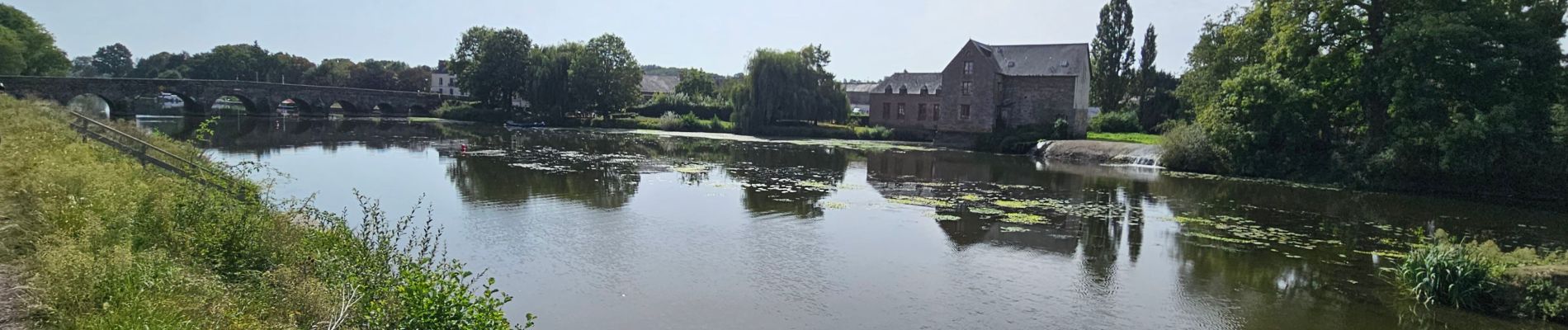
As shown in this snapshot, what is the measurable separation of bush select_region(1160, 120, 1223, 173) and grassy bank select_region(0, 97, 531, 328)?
28124 millimetres

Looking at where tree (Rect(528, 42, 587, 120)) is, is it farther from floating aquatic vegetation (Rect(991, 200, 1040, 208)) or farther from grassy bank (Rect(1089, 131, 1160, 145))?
floating aquatic vegetation (Rect(991, 200, 1040, 208))

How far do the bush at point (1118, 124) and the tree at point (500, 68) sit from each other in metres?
40.2

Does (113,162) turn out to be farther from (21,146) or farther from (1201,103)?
(1201,103)

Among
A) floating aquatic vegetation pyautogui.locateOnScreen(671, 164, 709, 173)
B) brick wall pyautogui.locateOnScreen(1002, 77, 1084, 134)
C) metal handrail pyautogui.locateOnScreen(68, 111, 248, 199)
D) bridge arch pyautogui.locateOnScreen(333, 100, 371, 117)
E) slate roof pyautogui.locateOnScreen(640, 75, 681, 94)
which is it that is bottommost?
floating aquatic vegetation pyautogui.locateOnScreen(671, 164, 709, 173)

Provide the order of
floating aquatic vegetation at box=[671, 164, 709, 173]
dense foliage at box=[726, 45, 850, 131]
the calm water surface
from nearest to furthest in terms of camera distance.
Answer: the calm water surface
floating aquatic vegetation at box=[671, 164, 709, 173]
dense foliage at box=[726, 45, 850, 131]

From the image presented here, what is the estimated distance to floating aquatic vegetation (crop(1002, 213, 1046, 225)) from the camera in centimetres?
1836

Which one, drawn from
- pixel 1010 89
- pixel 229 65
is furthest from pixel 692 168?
pixel 229 65

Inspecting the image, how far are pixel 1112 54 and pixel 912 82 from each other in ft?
42.5

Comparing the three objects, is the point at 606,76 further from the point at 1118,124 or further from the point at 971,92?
the point at 1118,124

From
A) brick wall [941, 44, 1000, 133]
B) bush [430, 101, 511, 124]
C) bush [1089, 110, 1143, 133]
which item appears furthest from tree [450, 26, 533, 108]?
bush [1089, 110, 1143, 133]

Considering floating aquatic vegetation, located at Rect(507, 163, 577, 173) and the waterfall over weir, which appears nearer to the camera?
floating aquatic vegetation, located at Rect(507, 163, 577, 173)

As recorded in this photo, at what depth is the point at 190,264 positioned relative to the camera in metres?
8.29

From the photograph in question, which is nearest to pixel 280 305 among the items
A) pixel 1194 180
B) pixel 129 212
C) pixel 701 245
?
pixel 129 212

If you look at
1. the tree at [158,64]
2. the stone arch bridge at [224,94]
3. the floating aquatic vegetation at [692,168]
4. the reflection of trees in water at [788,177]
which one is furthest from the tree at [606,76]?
the tree at [158,64]
